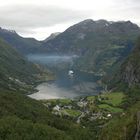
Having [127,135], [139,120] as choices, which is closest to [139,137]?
[139,120]

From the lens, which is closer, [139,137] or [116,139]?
[139,137]

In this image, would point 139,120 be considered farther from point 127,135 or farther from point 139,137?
point 127,135

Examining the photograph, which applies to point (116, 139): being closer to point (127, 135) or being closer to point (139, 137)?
point (127, 135)

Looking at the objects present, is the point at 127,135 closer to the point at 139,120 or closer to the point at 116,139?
the point at 116,139

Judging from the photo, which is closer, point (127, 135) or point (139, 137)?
point (139, 137)

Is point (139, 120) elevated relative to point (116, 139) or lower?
elevated

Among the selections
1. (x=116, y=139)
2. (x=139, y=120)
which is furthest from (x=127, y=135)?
(x=139, y=120)

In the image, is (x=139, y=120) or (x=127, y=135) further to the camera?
(x=127, y=135)

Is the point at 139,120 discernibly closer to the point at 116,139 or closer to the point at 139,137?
the point at 139,137
